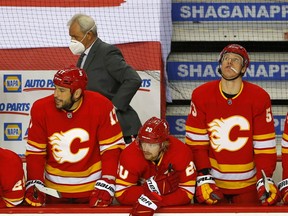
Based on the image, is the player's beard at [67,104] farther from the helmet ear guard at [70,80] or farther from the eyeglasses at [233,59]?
the eyeglasses at [233,59]

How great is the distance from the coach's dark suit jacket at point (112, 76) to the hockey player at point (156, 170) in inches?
39.8

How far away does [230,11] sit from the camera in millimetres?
7203

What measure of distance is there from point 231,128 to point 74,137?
77cm

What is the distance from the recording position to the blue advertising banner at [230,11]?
283 inches

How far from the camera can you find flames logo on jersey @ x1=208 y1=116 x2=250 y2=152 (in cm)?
438

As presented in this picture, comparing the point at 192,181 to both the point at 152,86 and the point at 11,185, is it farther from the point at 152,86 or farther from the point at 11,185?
the point at 152,86

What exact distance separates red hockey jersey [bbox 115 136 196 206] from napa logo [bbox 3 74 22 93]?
2275 millimetres

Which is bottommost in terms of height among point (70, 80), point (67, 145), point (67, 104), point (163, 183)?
point (163, 183)

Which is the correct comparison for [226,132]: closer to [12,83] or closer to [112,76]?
[112,76]

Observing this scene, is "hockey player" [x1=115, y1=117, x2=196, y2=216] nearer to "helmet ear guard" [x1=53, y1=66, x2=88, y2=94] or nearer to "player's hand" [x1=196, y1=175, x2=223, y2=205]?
"player's hand" [x1=196, y1=175, x2=223, y2=205]

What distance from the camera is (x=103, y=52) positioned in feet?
17.5

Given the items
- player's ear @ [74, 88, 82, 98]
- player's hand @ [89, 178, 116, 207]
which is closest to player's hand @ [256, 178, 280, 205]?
player's hand @ [89, 178, 116, 207]

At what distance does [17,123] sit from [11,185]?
2263mm

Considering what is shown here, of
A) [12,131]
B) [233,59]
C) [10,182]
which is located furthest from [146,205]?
[12,131]
